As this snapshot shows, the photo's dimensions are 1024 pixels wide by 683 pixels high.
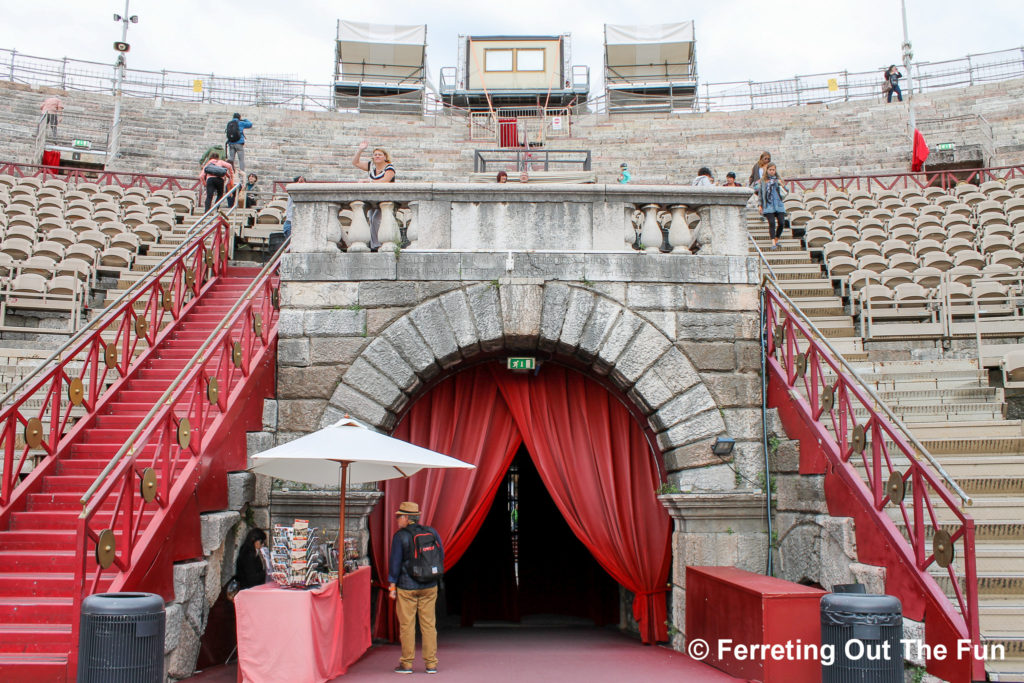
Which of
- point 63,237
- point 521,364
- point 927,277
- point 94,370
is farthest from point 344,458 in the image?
point 63,237

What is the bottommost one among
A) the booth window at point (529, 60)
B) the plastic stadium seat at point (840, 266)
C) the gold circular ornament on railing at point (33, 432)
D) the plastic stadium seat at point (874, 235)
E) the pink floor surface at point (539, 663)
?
the pink floor surface at point (539, 663)

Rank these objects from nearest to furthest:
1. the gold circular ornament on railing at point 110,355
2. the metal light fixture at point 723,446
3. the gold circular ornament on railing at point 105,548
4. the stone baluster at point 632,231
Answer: the gold circular ornament on railing at point 105,548, the metal light fixture at point 723,446, the gold circular ornament on railing at point 110,355, the stone baluster at point 632,231

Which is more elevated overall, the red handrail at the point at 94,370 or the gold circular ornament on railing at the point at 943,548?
the red handrail at the point at 94,370

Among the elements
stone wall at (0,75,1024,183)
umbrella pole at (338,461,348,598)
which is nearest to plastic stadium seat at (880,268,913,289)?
umbrella pole at (338,461,348,598)

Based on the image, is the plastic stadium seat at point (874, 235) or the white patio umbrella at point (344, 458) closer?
the white patio umbrella at point (344, 458)

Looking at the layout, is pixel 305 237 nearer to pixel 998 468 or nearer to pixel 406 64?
pixel 998 468

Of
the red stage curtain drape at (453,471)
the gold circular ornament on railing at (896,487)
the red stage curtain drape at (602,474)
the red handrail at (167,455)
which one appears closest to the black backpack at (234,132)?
the red handrail at (167,455)

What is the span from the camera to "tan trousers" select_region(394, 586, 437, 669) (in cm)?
680

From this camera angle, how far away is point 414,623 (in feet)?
22.7

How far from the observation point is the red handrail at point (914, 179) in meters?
18.6

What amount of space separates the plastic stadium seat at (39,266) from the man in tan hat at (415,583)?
7.28 m

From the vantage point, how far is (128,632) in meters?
4.96

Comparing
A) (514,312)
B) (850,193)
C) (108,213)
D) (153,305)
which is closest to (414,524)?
(514,312)

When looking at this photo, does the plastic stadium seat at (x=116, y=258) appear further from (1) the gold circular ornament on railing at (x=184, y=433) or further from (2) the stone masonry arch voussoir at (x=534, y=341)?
(1) the gold circular ornament on railing at (x=184, y=433)
